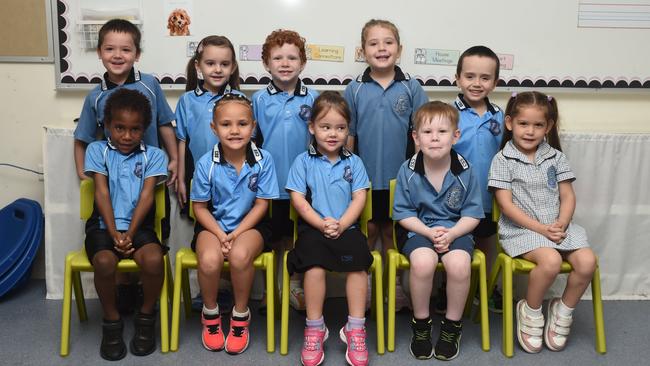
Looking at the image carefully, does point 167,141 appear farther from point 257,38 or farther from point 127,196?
point 257,38

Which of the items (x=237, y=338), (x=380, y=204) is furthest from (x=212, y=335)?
(x=380, y=204)

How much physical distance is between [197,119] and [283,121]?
1.20 feet

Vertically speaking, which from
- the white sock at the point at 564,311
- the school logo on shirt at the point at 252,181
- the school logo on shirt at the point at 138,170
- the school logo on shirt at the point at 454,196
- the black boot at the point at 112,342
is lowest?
the black boot at the point at 112,342

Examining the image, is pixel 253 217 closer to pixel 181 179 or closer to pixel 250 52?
pixel 181 179

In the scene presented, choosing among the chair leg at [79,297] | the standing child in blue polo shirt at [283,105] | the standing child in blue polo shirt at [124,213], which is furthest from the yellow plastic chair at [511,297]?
the chair leg at [79,297]

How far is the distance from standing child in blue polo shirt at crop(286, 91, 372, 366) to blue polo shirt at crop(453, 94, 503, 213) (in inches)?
18.8

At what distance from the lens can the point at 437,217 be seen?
2135mm

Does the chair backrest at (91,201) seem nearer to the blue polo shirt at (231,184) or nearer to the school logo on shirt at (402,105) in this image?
the blue polo shirt at (231,184)

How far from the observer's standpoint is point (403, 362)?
6.61 ft

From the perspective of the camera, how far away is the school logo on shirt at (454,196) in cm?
212

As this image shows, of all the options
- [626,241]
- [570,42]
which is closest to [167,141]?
[570,42]

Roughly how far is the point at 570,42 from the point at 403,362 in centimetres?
176

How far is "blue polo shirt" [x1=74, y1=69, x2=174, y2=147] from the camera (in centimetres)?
231

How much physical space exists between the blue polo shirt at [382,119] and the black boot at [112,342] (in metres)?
1.16
